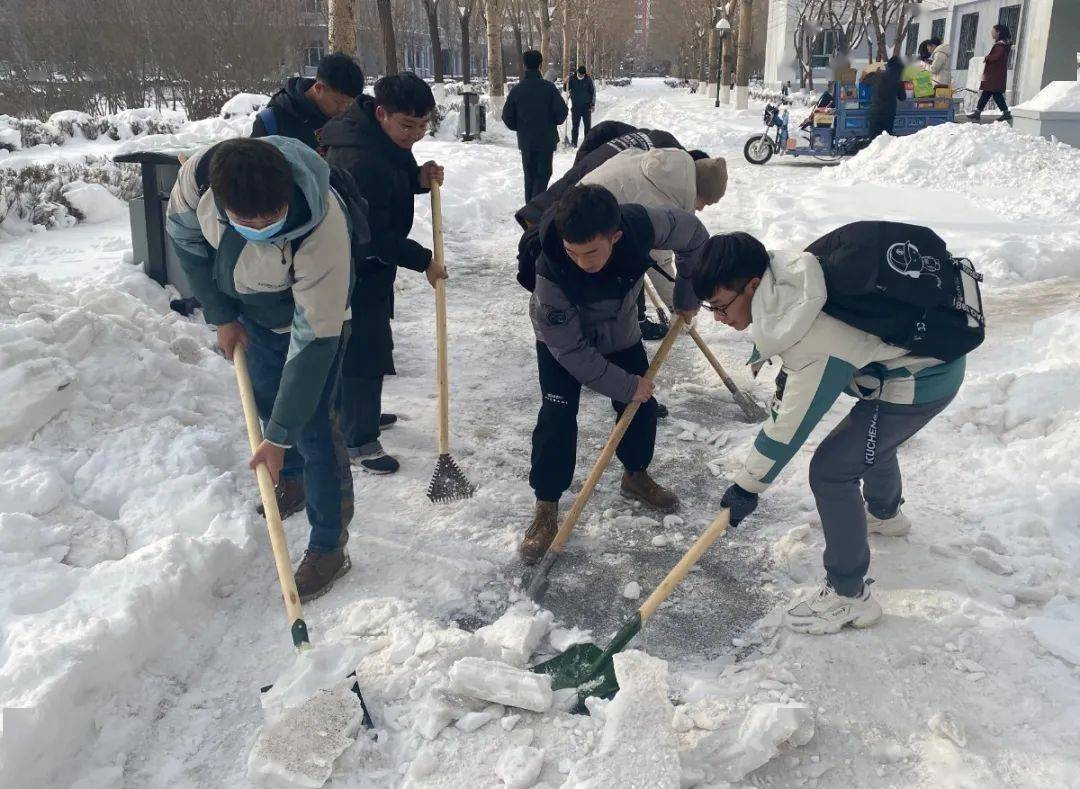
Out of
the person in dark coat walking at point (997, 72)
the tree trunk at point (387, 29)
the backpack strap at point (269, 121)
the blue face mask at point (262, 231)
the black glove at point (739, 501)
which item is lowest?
the black glove at point (739, 501)

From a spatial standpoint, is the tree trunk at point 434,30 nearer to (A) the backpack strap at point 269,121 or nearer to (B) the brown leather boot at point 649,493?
(A) the backpack strap at point 269,121

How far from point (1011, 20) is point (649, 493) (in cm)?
2347

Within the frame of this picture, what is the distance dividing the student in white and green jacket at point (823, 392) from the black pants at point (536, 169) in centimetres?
676

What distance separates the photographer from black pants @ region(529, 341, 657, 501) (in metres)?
3.25

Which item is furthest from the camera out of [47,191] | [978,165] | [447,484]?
[978,165]

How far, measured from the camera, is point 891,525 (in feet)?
10.5

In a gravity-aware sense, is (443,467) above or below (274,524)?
below

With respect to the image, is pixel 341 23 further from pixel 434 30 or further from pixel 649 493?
pixel 434 30

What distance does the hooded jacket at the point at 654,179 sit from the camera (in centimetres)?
370

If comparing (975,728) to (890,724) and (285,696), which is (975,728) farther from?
(285,696)

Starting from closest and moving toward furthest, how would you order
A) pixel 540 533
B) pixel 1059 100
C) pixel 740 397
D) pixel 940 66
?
pixel 540 533 → pixel 740 397 → pixel 1059 100 → pixel 940 66

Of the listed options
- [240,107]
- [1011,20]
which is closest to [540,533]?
[240,107]

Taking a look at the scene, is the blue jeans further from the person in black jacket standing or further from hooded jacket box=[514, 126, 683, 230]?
the person in black jacket standing

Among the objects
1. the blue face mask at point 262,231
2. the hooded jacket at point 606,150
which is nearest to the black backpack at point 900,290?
the blue face mask at point 262,231
